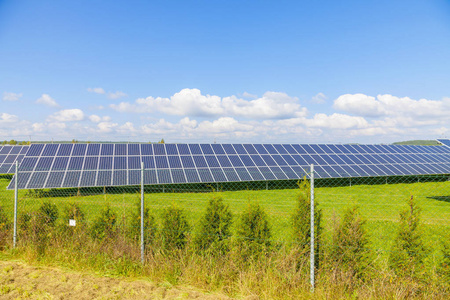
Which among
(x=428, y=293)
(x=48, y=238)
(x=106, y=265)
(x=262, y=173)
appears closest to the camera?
(x=428, y=293)

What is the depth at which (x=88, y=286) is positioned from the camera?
5992mm

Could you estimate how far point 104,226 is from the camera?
8.01m

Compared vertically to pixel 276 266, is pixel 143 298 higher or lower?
lower

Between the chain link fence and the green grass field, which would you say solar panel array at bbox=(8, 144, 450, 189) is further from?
the chain link fence

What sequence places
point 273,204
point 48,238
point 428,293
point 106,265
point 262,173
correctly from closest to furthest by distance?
1. point 428,293
2. point 106,265
3. point 48,238
4. point 273,204
5. point 262,173

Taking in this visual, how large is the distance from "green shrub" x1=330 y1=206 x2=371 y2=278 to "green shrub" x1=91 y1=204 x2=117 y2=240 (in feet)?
18.3

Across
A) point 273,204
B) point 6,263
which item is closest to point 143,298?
point 6,263

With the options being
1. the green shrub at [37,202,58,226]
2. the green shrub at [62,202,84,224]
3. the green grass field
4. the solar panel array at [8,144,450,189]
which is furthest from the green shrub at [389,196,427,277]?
the solar panel array at [8,144,450,189]

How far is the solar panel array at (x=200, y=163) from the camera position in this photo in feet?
60.7

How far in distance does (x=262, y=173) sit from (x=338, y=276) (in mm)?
15491

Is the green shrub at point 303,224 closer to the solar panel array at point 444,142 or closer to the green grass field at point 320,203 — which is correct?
the green grass field at point 320,203

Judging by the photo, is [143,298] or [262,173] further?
[262,173]

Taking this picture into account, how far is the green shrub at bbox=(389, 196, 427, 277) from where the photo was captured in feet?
19.2

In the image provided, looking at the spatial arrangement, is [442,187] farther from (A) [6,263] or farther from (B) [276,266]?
(A) [6,263]
